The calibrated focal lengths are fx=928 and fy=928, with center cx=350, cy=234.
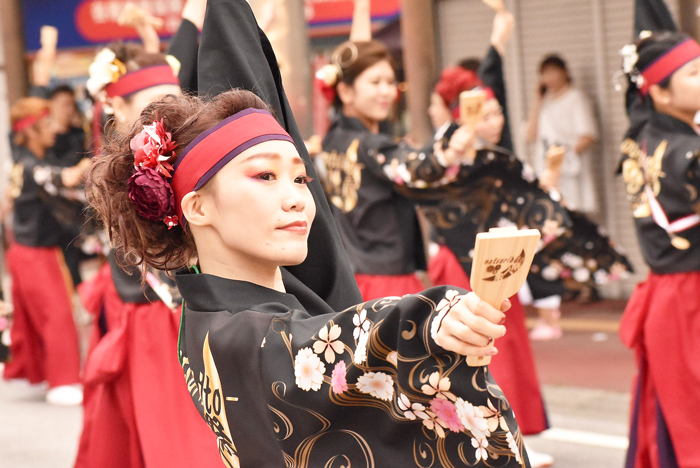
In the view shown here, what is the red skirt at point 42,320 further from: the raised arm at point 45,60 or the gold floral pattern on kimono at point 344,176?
the gold floral pattern on kimono at point 344,176

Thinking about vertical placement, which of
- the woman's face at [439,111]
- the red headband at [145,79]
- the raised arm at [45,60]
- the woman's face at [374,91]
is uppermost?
the raised arm at [45,60]

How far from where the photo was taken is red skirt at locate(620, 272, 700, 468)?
3143mm

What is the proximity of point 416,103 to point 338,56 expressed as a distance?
1.41m

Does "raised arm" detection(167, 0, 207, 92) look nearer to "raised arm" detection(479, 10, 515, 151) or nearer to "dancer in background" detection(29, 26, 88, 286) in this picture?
"raised arm" detection(479, 10, 515, 151)

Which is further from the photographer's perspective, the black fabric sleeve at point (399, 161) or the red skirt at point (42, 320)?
the red skirt at point (42, 320)

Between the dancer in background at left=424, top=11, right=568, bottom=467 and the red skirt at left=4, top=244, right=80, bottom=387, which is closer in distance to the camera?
the dancer in background at left=424, top=11, right=568, bottom=467

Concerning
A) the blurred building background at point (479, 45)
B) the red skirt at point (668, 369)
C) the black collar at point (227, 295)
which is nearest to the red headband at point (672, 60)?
the red skirt at point (668, 369)

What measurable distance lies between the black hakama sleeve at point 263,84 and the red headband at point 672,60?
186cm

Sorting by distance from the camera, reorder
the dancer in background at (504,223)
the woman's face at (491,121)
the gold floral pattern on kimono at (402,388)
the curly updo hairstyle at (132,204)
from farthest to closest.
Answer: the woman's face at (491,121) < the dancer in background at (504,223) < the curly updo hairstyle at (132,204) < the gold floral pattern on kimono at (402,388)

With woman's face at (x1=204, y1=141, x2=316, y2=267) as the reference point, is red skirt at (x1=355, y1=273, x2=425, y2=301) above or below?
below

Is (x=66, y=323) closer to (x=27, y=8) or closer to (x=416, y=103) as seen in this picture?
(x=416, y=103)

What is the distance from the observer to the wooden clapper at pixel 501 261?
98cm

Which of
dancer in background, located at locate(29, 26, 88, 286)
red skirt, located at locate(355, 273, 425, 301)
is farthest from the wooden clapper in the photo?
dancer in background, located at locate(29, 26, 88, 286)

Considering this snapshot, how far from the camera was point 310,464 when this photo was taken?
141 cm
